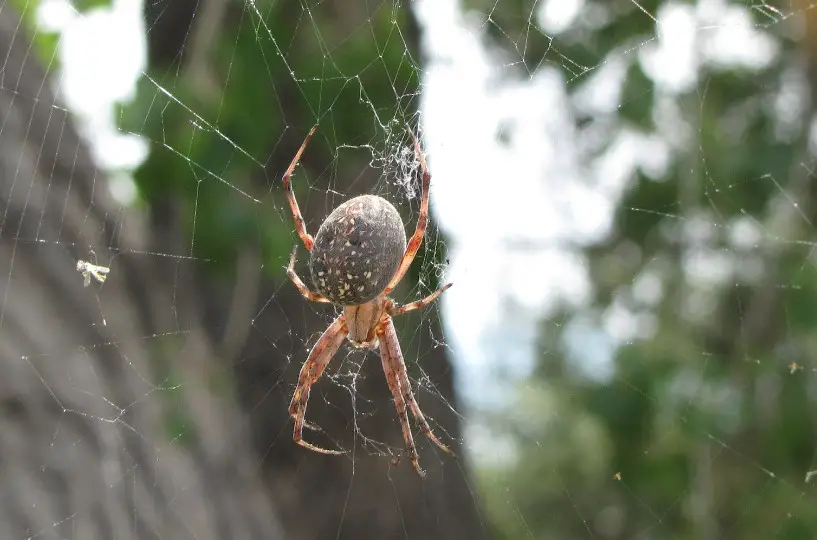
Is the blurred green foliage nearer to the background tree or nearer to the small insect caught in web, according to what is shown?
the background tree

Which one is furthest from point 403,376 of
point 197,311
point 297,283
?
point 197,311

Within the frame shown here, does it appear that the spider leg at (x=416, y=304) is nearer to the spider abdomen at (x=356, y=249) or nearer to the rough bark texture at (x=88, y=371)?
the spider abdomen at (x=356, y=249)

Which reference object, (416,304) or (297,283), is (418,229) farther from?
(297,283)

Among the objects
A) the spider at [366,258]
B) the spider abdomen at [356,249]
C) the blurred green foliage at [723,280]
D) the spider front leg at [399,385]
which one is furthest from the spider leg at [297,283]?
the blurred green foliage at [723,280]

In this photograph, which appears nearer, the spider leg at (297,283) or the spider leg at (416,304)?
the spider leg at (416,304)

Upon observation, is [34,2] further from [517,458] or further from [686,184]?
[517,458]

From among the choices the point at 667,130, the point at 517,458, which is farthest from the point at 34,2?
the point at 517,458

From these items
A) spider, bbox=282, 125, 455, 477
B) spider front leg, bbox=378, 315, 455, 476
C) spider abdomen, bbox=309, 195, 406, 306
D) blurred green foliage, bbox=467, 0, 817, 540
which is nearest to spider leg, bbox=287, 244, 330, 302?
spider, bbox=282, 125, 455, 477
